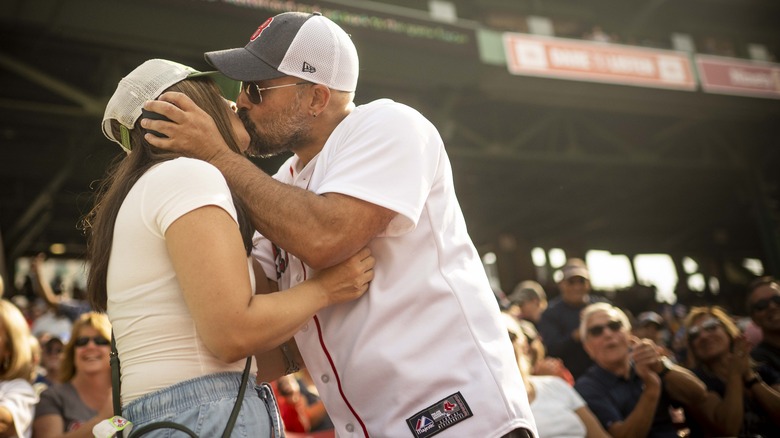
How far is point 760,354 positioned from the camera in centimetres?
555

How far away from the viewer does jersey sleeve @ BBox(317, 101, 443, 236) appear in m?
1.91

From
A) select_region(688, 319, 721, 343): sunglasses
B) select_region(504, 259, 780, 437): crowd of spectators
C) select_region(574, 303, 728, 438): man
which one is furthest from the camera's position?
select_region(688, 319, 721, 343): sunglasses

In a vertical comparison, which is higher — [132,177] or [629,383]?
[132,177]

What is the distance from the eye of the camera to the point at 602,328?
16.9 feet

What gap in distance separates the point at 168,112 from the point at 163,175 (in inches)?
10.2

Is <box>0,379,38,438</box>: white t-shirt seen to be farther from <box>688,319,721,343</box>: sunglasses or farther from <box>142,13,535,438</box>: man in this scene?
<box>688,319,721,343</box>: sunglasses

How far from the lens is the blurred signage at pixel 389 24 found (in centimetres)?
1045

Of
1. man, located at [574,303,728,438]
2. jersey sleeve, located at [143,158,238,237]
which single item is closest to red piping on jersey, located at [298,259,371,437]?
jersey sleeve, located at [143,158,238,237]

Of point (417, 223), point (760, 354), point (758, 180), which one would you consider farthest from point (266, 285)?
point (758, 180)

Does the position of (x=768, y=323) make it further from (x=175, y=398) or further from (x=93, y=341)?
(x=175, y=398)

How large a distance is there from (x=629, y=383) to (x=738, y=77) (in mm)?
12763

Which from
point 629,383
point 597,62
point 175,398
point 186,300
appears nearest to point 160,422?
point 175,398

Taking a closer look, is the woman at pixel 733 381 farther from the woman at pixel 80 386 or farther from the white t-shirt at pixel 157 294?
the white t-shirt at pixel 157 294

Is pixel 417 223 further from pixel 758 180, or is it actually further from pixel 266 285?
pixel 758 180
